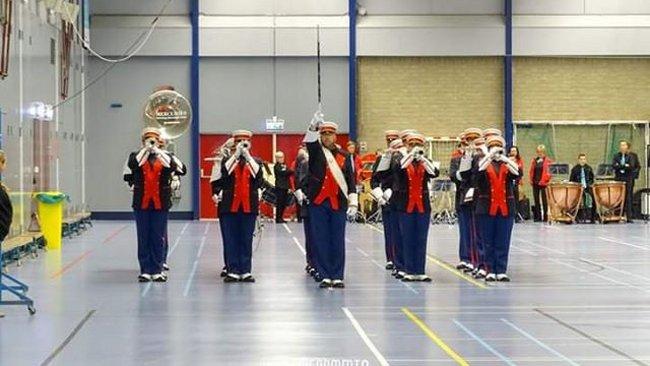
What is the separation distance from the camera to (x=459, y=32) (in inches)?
1548

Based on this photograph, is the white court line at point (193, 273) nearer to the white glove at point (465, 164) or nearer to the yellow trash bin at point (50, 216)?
the yellow trash bin at point (50, 216)

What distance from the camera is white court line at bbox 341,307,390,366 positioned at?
36.2 feet

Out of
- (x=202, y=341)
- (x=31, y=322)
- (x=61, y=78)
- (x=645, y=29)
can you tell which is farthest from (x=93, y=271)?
(x=645, y=29)

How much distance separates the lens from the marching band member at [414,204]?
1820cm

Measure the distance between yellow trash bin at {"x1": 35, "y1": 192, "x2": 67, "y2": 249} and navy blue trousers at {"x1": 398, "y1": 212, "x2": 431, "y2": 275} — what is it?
967 centimetres

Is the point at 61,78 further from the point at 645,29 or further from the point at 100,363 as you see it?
the point at 100,363

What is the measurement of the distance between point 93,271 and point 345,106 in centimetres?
1999

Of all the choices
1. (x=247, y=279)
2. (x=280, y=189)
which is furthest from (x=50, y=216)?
(x=280, y=189)

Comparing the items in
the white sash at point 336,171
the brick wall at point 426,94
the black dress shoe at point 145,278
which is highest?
the brick wall at point 426,94

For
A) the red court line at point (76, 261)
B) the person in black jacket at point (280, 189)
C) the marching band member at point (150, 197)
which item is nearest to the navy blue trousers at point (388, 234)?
the marching band member at point (150, 197)

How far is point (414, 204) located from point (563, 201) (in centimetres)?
1872

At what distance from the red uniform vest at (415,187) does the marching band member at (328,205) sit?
108cm

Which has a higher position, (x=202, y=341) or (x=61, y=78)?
(x=61, y=78)

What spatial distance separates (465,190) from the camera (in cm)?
1977
